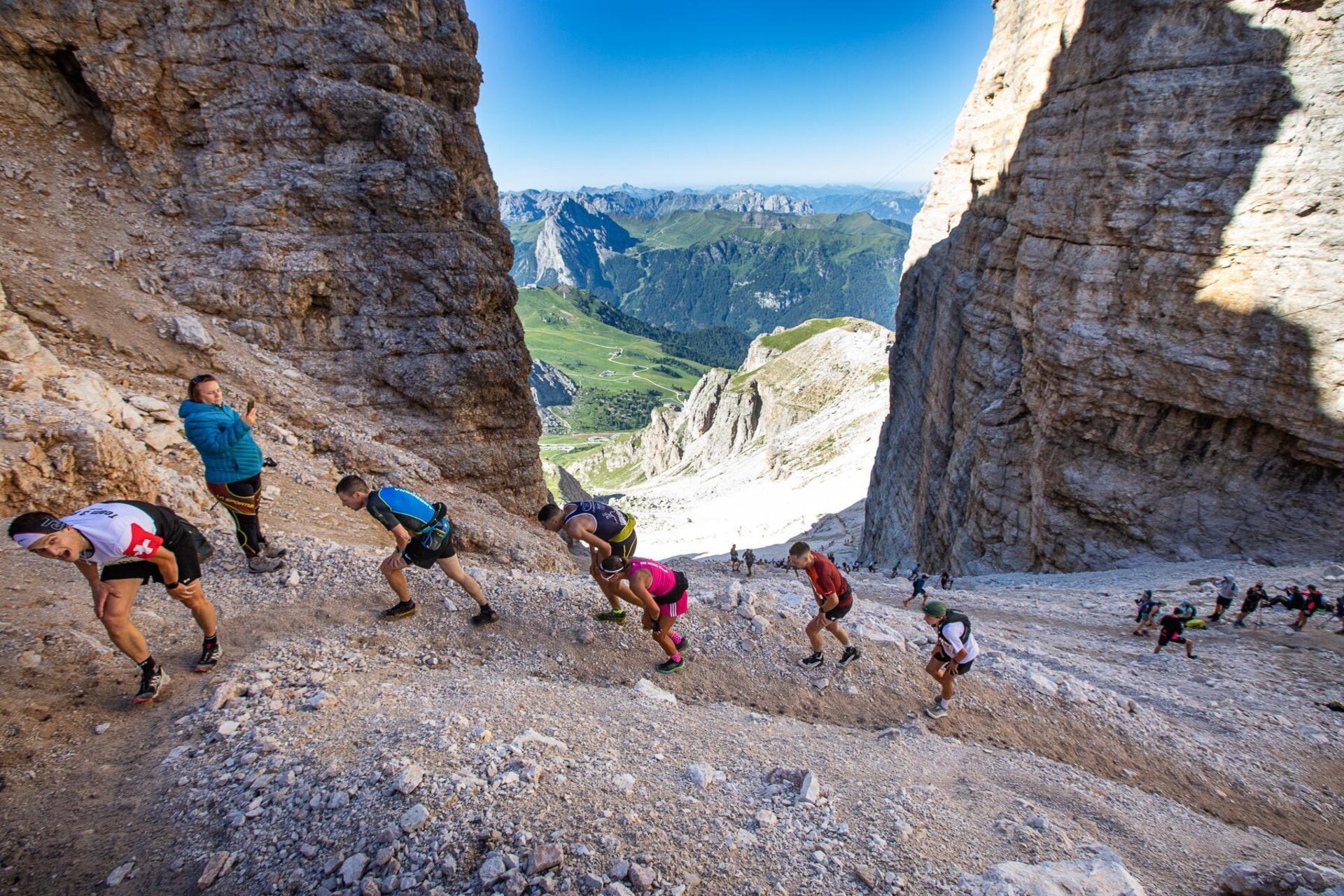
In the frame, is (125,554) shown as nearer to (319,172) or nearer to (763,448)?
(319,172)

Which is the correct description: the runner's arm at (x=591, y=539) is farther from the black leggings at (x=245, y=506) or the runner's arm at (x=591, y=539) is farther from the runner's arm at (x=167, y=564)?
the black leggings at (x=245, y=506)

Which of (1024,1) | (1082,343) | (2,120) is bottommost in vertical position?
(1082,343)


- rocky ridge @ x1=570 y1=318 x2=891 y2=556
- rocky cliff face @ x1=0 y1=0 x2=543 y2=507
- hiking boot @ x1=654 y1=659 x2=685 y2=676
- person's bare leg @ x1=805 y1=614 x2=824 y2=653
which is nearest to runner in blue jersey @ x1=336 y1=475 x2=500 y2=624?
hiking boot @ x1=654 y1=659 x2=685 y2=676

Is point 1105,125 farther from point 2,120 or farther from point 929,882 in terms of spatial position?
point 2,120

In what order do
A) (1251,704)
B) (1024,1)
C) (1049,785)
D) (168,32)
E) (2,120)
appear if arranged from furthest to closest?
(1024,1), (168,32), (2,120), (1251,704), (1049,785)

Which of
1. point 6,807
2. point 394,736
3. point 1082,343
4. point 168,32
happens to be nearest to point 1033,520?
point 1082,343

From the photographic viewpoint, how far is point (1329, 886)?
5.44 metres

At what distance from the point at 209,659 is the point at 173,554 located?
1.31 m

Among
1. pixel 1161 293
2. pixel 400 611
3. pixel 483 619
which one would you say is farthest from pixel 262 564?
pixel 1161 293

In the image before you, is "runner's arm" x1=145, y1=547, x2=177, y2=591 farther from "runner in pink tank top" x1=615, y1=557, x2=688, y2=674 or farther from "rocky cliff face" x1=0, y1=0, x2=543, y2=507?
"rocky cliff face" x1=0, y1=0, x2=543, y2=507

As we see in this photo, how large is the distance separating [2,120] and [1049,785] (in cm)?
2385

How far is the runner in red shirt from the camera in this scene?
8375 millimetres

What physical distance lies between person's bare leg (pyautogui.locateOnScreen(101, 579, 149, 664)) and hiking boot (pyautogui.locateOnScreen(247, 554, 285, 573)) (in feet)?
9.13

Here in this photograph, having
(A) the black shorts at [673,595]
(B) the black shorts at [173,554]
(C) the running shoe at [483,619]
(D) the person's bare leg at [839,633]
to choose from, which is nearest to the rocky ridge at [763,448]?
(D) the person's bare leg at [839,633]
